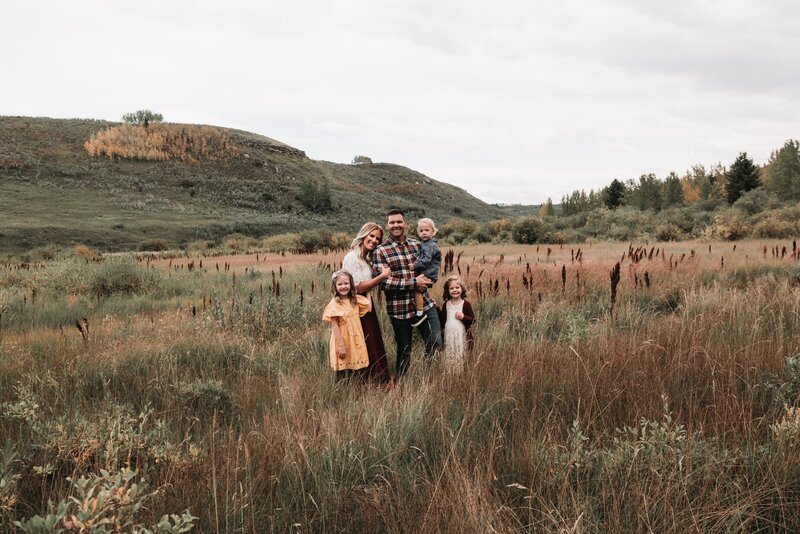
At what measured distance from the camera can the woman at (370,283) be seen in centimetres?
450

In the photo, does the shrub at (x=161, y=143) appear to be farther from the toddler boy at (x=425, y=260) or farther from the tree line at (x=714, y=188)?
the toddler boy at (x=425, y=260)

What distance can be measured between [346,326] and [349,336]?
102mm

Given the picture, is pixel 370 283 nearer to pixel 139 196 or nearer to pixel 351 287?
pixel 351 287

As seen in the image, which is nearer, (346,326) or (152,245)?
(346,326)

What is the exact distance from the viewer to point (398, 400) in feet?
10.2

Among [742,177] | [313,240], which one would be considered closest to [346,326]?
[313,240]

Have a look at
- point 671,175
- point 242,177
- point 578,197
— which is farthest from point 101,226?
point 578,197

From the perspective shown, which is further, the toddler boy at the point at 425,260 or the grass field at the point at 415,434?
the toddler boy at the point at 425,260

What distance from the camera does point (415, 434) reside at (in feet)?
8.66

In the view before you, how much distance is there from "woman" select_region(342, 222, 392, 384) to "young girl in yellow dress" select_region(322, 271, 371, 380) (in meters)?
0.15

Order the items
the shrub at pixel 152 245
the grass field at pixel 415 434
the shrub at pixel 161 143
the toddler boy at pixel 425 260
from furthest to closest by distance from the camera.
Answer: the shrub at pixel 161 143 < the shrub at pixel 152 245 < the toddler boy at pixel 425 260 < the grass field at pixel 415 434

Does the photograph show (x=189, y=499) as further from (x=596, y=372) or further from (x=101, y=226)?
(x=101, y=226)

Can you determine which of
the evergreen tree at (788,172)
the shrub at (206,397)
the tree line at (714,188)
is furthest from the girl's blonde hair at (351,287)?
the evergreen tree at (788,172)

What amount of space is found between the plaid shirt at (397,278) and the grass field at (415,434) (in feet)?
1.97
